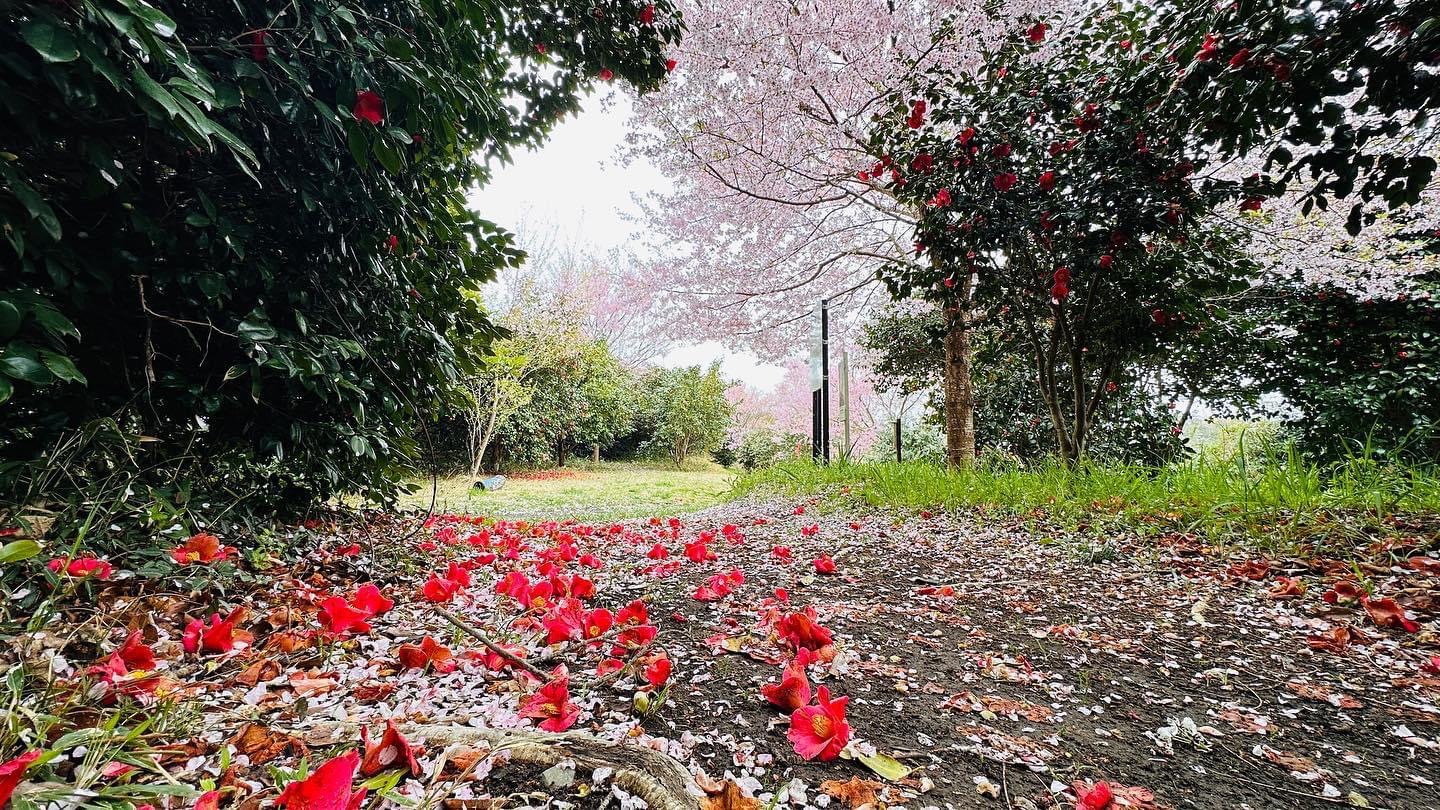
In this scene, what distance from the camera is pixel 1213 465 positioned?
3230 millimetres

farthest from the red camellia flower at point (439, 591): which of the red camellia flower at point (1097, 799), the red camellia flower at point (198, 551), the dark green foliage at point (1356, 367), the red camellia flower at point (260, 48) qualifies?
the dark green foliage at point (1356, 367)

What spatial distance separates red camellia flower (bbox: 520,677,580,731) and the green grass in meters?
2.79

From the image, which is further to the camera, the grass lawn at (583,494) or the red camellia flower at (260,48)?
the grass lawn at (583,494)

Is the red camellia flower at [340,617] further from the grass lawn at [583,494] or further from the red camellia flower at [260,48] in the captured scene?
the grass lawn at [583,494]

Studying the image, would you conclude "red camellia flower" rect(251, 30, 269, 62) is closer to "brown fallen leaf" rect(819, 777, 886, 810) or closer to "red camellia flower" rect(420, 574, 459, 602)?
"red camellia flower" rect(420, 574, 459, 602)

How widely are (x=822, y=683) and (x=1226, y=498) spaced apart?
2.56 metres

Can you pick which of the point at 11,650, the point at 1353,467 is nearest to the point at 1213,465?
the point at 1353,467

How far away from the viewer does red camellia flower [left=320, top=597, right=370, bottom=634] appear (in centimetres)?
124

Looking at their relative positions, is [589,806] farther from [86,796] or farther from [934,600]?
[934,600]

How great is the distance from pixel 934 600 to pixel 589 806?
1650 millimetres

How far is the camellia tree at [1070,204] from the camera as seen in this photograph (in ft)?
10.6

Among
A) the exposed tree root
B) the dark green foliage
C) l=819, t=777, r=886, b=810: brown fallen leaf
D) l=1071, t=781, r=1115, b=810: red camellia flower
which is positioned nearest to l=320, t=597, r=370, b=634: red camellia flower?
the exposed tree root

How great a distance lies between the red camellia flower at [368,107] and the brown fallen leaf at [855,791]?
5.88 ft

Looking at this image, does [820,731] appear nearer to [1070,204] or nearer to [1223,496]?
[1223,496]
